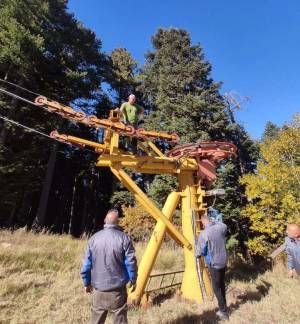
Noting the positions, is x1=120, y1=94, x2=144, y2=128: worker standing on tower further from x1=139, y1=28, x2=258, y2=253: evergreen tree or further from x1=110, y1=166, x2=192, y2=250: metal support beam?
x1=139, y1=28, x2=258, y2=253: evergreen tree

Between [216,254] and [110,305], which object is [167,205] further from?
[110,305]

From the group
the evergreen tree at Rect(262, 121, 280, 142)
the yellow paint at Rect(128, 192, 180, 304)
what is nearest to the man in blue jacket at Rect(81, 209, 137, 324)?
the yellow paint at Rect(128, 192, 180, 304)

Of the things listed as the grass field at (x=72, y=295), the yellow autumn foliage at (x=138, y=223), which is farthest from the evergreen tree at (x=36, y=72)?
the grass field at (x=72, y=295)

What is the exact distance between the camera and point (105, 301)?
4.42 m

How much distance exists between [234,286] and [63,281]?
4.50 metres

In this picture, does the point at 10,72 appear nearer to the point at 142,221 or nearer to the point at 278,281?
the point at 142,221

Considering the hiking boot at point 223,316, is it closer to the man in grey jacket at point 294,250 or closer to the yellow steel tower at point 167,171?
the man in grey jacket at point 294,250

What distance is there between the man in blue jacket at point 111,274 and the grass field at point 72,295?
1387 mm

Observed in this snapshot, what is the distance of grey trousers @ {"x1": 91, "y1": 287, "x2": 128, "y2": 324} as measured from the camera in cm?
441

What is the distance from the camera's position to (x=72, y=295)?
6.90 meters

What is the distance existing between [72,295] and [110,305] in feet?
9.43

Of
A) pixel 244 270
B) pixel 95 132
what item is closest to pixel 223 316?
pixel 244 270

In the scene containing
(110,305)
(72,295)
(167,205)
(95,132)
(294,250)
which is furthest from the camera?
(95,132)

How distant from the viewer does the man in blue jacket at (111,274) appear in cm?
442
